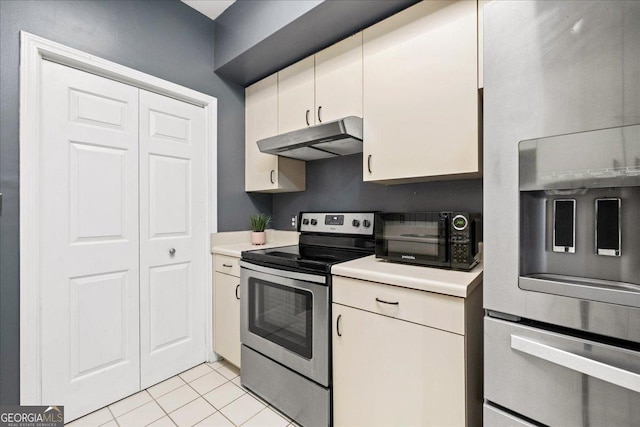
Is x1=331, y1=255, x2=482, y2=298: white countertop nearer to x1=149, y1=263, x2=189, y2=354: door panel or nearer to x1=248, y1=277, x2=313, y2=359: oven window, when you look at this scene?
x1=248, y1=277, x2=313, y2=359: oven window

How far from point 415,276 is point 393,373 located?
42 cm

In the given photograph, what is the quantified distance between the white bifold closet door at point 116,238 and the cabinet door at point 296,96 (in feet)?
2.14

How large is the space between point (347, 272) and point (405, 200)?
30.6 inches

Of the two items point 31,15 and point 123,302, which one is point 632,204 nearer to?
point 123,302

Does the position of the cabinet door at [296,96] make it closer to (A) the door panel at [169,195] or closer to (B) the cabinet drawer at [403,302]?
(A) the door panel at [169,195]

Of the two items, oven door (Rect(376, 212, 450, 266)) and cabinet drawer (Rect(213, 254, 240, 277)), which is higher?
oven door (Rect(376, 212, 450, 266))

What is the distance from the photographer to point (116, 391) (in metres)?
1.72

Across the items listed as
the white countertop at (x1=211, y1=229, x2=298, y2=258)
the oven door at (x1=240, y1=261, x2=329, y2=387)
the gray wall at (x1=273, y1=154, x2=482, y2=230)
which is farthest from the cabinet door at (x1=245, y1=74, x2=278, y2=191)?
the oven door at (x1=240, y1=261, x2=329, y2=387)

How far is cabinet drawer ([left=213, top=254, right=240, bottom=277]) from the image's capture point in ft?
6.40

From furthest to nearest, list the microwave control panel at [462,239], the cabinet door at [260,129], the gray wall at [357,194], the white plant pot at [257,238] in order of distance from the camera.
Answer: the white plant pot at [257,238], the cabinet door at [260,129], the gray wall at [357,194], the microwave control panel at [462,239]

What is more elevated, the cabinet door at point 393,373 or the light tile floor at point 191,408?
the cabinet door at point 393,373

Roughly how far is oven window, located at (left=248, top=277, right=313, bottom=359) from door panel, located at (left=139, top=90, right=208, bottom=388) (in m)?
0.63

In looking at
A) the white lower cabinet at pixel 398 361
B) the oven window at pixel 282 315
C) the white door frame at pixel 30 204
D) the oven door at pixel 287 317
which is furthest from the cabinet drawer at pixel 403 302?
the white door frame at pixel 30 204

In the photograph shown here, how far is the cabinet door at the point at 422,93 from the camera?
1280mm
